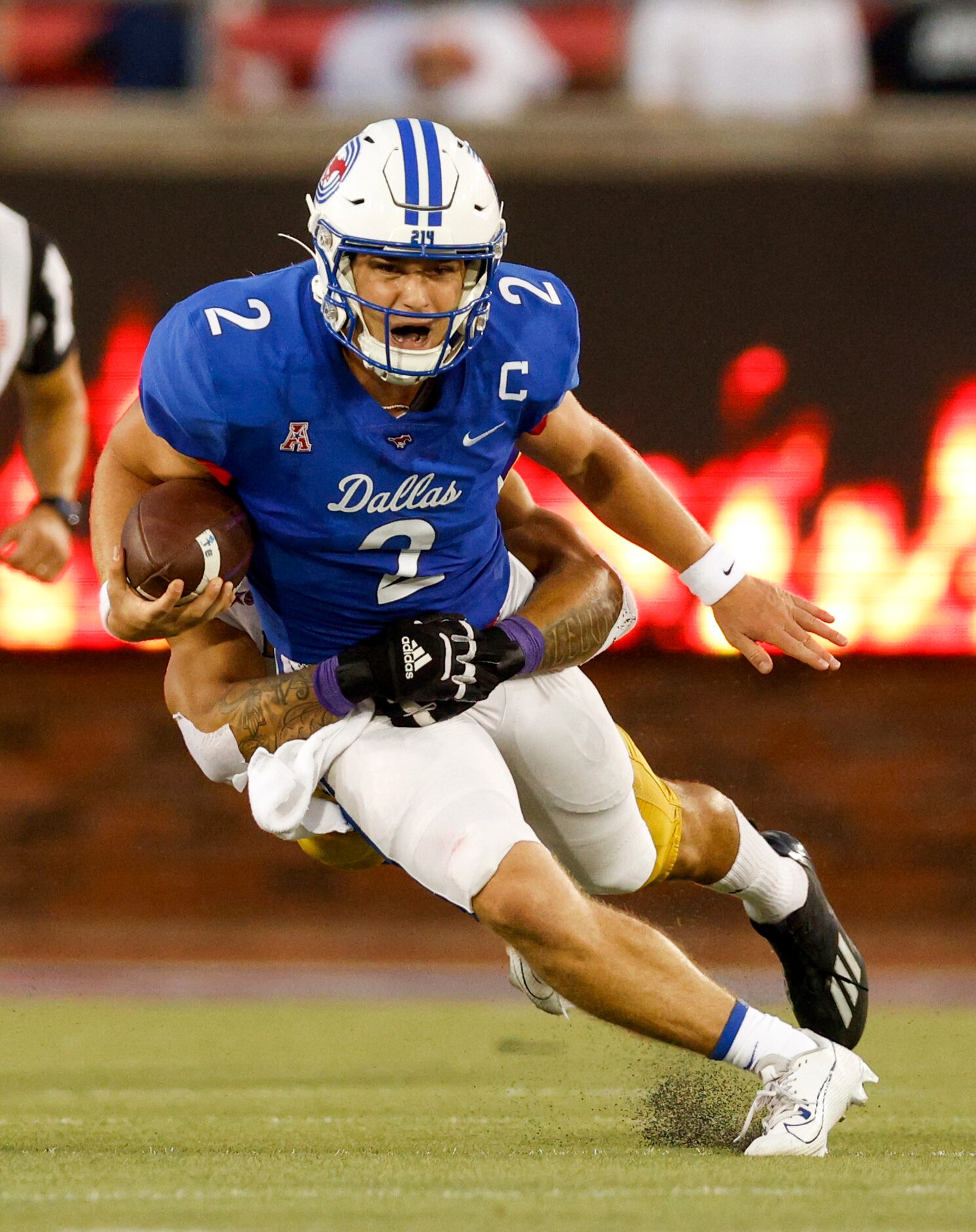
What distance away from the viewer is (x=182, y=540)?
3.56 m

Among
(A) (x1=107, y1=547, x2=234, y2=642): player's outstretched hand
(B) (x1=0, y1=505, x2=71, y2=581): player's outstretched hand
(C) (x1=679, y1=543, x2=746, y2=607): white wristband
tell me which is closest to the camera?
(A) (x1=107, y1=547, x2=234, y2=642): player's outstretched hand

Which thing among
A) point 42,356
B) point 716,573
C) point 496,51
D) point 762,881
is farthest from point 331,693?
point 496,51

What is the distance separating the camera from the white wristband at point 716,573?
13.6 ft

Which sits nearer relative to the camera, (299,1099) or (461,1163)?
(461,1163)

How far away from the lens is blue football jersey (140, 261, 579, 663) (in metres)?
3.65

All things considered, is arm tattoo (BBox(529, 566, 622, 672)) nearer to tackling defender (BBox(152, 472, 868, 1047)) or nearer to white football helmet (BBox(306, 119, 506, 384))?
tackling defender (BBox(152, 472, 868, 1047))

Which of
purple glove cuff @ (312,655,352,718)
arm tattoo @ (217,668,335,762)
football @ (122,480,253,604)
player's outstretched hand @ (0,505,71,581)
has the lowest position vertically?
player's outstretched hand @ (0,505,71,581)

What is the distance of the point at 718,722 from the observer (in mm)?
7398

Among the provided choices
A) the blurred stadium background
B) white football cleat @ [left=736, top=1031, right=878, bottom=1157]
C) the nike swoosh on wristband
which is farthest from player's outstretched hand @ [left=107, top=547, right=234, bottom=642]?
the blurred stadium background

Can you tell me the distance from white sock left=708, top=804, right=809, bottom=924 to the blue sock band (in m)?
0.72

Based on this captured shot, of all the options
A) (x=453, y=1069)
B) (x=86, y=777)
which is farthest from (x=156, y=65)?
(x=453, y=1069)

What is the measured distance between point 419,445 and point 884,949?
4307 mm

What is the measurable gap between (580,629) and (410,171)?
1.00 meters

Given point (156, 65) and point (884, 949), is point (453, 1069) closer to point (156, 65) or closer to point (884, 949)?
point (884, 949)
